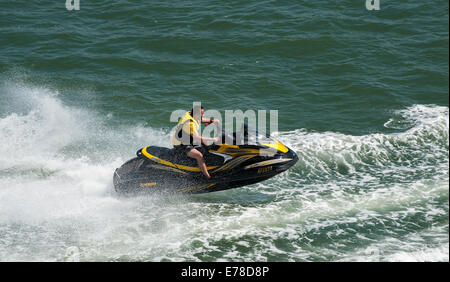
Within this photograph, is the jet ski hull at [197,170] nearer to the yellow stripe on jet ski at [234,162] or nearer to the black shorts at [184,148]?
the yellow stripe on jet ski at [234,162]

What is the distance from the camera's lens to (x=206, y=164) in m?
8.54

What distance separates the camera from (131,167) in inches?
352

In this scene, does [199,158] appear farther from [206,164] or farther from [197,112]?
[197,112]

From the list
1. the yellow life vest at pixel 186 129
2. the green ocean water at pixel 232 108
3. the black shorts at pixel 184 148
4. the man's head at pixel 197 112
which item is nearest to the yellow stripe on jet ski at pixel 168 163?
the black shorts at pixel 184 148

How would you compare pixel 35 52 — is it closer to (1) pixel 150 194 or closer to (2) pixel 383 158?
(1) pixel 150 194

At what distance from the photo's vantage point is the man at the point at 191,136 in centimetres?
824

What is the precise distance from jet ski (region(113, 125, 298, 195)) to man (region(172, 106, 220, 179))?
113 millimetres

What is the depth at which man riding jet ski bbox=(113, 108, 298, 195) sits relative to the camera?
8398mm

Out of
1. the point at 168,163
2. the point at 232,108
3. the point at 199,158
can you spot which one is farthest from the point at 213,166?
the point at 232,108

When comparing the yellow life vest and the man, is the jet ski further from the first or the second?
the yellow life vest

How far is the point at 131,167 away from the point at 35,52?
8633 mm

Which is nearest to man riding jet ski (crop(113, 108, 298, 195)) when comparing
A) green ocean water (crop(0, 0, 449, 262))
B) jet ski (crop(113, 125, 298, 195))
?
jet ski (crop(113, 125, 298, 195))

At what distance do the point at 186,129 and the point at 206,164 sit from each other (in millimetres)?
711
